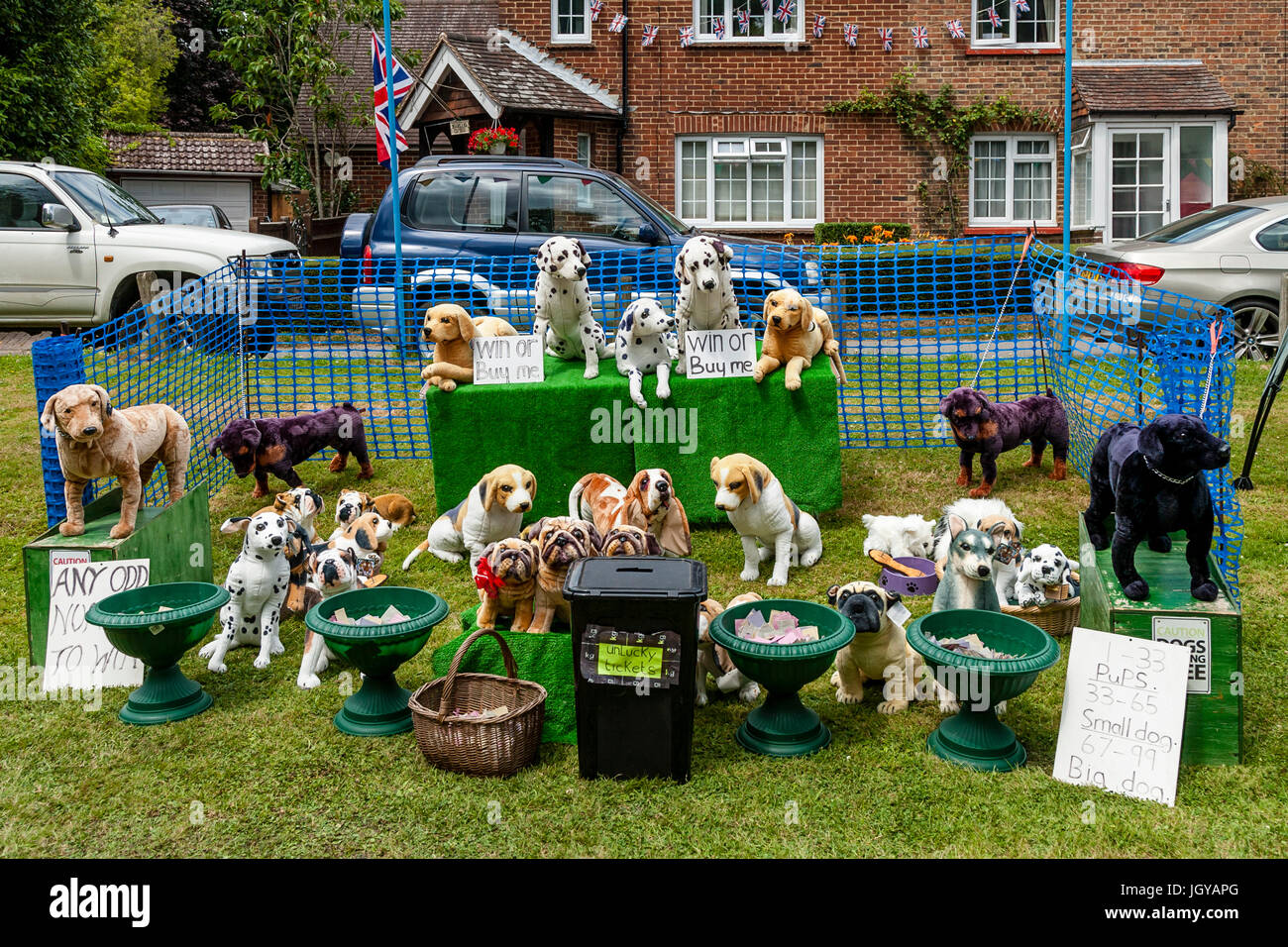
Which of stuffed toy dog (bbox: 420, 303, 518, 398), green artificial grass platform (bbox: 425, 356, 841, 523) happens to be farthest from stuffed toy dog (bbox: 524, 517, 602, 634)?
stuffed toy dog (bbox: 420, 303, 518, 398)

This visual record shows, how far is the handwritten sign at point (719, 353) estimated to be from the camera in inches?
233

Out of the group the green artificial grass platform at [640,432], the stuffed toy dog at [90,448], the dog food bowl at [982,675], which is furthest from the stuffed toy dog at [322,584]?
the dog food bowl at [982,675]

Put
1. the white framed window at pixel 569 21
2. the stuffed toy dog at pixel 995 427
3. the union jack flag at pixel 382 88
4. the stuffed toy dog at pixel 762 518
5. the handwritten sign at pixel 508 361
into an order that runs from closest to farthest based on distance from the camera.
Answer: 1. the stuffed toy dog at pixel 762 518
2. the handwritten sign at pixel 508 361
3. the stuffed toy dog at pixel 995 427
4. the union jack flag at pixel 382 88
5. the white framed window at pixel 569 21

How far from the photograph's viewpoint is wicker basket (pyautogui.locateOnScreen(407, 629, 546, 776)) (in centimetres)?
359

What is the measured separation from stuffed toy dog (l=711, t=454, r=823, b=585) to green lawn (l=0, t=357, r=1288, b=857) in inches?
44.6

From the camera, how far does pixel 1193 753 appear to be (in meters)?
3.64

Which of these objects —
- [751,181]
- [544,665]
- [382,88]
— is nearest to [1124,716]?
[544,665]

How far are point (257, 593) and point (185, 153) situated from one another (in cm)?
2524

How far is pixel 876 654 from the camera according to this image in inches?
161

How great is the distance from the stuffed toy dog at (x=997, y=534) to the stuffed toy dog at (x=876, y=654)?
503mm

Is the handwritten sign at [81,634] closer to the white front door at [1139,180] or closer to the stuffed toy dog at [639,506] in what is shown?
the stuffed toy dog at [639,506]

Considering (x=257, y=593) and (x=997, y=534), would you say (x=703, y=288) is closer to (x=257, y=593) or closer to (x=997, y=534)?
(x=997, y=534)

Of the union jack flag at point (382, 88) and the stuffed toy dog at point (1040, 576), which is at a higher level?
the union jack flag at point (382, 88)

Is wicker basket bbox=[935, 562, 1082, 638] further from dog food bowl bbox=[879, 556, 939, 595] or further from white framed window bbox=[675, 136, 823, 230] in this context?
white framed window bbox=[675, 136, 823, 230]
